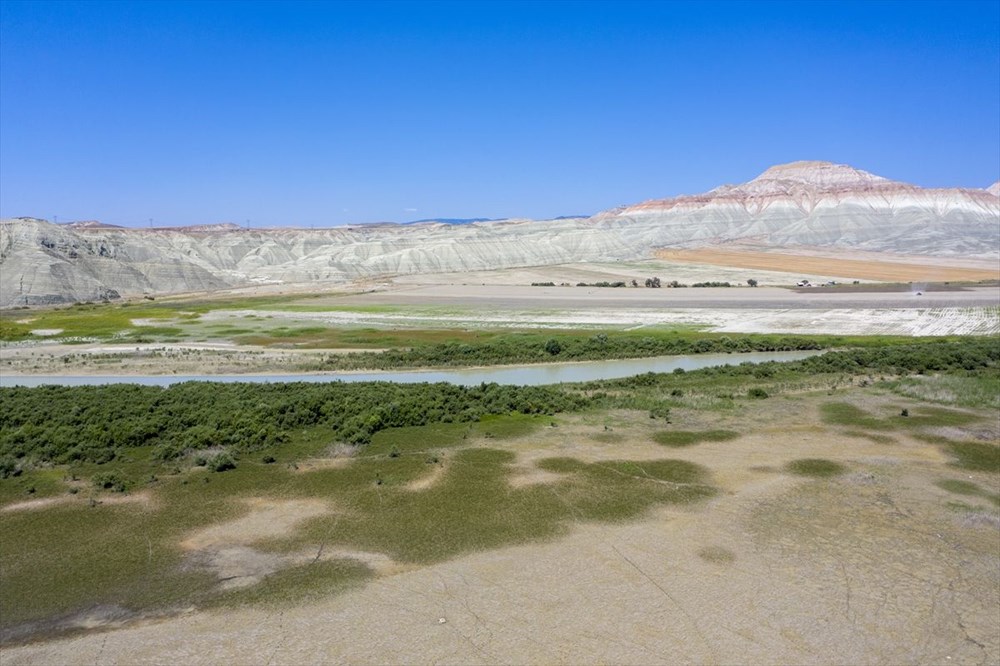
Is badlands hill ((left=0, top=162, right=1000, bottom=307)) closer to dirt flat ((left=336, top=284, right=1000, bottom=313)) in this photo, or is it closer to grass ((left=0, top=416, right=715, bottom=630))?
dirt flat ((left=336, top=284, right=1000, bottom=313))

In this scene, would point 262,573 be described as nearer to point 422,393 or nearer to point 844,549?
point 844,549

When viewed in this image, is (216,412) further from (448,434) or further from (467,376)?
(467,376)

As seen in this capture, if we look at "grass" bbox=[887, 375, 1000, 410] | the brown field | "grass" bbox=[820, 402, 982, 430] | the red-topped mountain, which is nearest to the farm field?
"grass" bbox=[820, 402, 982, 430]

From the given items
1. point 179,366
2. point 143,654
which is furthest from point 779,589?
point 179,366

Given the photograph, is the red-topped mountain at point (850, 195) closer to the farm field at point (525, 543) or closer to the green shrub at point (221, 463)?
the farm field at point (525, 543)

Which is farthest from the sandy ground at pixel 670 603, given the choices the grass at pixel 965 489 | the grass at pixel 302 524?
the grass at pixel 965 489
